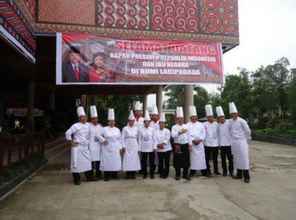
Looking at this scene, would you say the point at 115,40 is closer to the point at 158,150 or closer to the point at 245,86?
the point at 158,150

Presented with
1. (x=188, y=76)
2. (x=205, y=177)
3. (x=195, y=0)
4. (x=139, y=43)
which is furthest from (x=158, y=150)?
(x=195, y=0)

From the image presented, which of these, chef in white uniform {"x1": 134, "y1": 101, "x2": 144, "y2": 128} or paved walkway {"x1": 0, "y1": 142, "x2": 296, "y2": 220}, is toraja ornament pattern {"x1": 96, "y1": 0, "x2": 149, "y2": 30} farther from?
paved walkway {"x1": 0, "y1": 142, "x2": 296, "y2": 220}

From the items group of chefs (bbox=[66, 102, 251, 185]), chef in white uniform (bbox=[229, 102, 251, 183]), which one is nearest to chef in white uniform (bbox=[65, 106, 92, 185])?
group of chefs (bbox=[66, 102, 251, 185])

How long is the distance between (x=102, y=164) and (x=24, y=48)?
286 cm

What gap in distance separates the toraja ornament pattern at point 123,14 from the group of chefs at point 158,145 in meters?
2.40

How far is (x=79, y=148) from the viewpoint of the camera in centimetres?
556

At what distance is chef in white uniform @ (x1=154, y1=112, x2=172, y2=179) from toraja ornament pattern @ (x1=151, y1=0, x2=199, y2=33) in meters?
2.75

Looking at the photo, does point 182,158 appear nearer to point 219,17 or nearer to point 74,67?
point 74,67

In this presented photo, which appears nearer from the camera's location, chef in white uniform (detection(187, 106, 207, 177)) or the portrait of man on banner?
chef in white uniform (detection(187, 106, 207, 177))

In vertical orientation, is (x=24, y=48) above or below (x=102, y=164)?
above

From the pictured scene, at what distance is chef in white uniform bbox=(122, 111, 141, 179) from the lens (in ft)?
19.5

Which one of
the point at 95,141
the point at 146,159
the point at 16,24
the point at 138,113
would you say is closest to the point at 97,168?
the point at 95,141

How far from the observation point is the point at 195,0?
7449 mm

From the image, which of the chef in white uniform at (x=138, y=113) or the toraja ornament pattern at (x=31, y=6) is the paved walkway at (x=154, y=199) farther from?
the toraja ornament pattern at (x=31, y=6)
